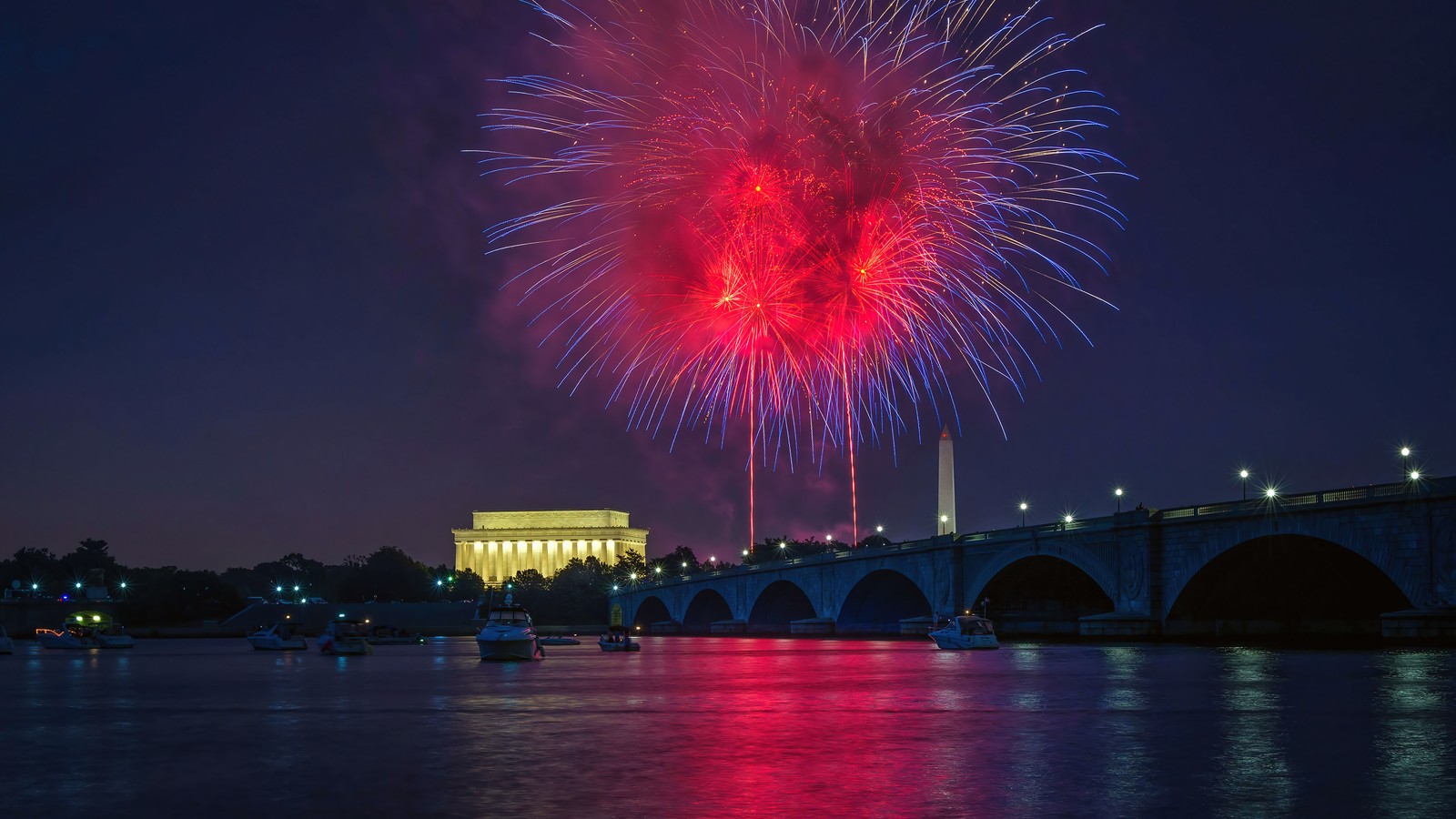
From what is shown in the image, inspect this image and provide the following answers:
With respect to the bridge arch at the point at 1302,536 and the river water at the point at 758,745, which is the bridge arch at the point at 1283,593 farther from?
the river water at the point at 758,745

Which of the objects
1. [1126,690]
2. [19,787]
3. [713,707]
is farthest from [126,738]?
[1126,690]

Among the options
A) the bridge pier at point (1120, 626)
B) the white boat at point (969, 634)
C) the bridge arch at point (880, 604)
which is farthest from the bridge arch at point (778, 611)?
the white boat at point (969, 634)

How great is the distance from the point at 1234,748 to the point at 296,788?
17440mm

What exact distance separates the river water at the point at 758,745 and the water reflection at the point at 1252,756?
90mm

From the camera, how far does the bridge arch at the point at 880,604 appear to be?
440 ft

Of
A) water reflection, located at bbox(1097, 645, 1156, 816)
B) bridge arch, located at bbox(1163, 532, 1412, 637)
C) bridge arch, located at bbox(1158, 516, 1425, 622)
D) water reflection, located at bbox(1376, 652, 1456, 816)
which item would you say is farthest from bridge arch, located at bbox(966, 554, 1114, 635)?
water reflection, located at bbox(1376, 652, 1456, 816)

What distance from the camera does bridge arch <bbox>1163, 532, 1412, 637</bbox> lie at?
3189 inches

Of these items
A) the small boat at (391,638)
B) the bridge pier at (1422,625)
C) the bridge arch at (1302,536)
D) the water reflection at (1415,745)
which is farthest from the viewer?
the small boat at (391,638)

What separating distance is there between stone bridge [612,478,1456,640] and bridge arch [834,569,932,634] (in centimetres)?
19

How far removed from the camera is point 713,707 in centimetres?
3909

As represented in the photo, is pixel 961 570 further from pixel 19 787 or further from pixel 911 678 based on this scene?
pixel 19 787

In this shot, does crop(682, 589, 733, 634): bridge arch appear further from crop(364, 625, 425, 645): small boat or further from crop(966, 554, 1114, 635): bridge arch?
crop(966, 554, 1114, 635): bridge arch

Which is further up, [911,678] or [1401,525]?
[1401,525]

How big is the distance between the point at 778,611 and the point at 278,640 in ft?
260
